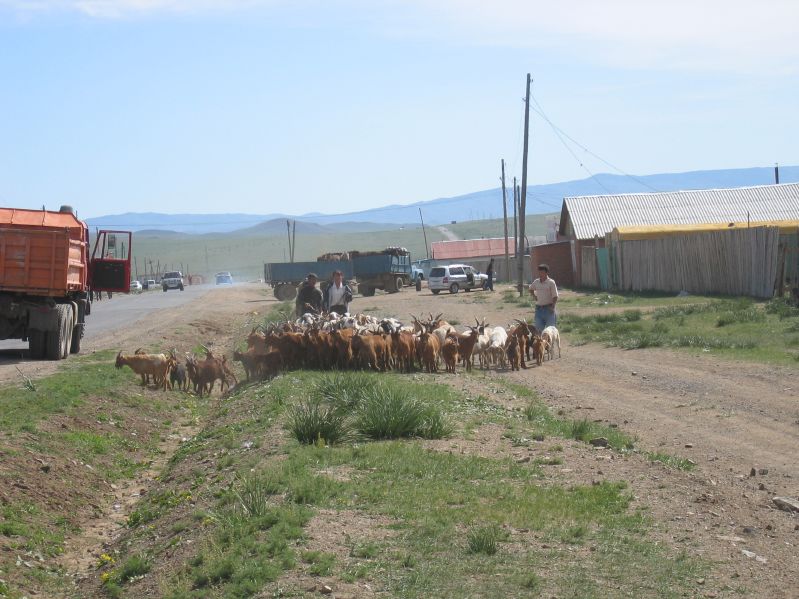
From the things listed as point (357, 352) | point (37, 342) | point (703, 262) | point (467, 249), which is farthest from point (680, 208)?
point (357, 352)

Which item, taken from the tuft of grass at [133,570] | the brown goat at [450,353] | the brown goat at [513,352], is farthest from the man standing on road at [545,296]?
the tuft of grass at [133,570]

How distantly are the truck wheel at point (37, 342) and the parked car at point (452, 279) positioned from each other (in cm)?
3253

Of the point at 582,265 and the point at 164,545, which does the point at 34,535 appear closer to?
the point at 164,545

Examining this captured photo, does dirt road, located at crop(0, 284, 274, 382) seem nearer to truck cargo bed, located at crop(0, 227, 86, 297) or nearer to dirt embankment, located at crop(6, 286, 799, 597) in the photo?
truck cargo bed, located at crop(0, 227, 86, 297)

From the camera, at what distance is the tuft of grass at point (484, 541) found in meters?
6.97

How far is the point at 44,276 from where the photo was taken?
20.6 meters

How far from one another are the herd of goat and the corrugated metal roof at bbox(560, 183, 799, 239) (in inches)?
1328

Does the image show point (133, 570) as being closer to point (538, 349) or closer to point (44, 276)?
point (538, 349)

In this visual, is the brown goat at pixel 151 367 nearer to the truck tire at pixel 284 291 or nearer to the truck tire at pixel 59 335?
the truck tire at pixel 59 335

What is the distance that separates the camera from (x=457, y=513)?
7875 millimetres

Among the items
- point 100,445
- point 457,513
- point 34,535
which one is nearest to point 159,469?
point 100,445

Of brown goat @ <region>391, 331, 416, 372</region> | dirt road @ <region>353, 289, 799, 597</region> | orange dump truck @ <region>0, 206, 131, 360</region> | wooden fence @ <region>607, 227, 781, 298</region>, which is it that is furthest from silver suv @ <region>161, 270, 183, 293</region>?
brown goat @ <region>391, 331, 416, 372</region>

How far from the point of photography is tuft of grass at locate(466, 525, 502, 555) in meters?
6.97

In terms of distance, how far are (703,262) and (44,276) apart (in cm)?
2115
